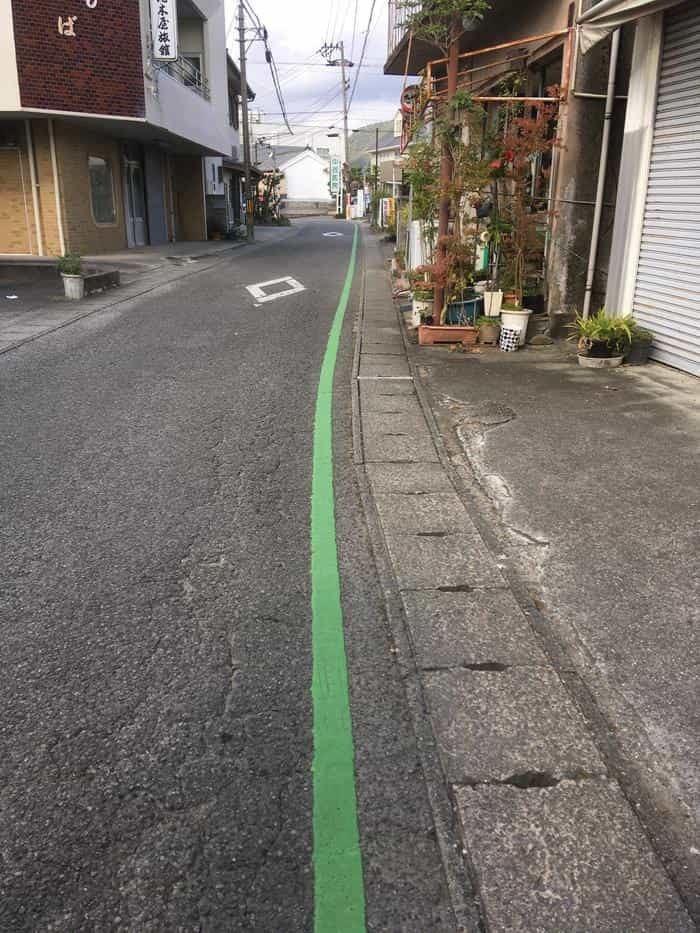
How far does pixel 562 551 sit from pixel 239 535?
163 centimetres

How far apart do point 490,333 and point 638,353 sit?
6.09 ft

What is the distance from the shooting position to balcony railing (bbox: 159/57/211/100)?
23844mm

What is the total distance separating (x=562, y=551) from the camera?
13.0ft

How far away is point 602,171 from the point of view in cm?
908

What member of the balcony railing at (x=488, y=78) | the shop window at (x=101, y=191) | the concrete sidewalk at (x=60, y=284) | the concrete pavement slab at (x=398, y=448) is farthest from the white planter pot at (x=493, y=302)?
the shop window at (x=101, y=191)

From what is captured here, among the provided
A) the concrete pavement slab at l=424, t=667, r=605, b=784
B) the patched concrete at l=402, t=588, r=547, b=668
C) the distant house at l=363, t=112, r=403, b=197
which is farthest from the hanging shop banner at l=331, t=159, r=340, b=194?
the concrete pavement slab at l=424, t=667, r=605, b=784

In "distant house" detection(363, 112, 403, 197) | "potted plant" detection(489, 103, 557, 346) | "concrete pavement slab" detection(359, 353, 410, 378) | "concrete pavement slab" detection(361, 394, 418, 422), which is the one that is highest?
"distant house" detection(363, 112, 403, 197)

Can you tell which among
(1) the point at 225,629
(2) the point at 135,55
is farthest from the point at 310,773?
(2) the point at 135,55

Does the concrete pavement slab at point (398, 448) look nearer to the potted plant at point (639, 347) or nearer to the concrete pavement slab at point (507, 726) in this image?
the concrete pavement slab at point (507, 726)

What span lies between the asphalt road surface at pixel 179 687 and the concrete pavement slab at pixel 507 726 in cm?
15

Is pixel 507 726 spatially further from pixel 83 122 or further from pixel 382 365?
pixel 83 122

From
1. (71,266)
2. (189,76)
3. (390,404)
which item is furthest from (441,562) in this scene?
(189,76)

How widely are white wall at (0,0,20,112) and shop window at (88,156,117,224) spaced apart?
4051mm

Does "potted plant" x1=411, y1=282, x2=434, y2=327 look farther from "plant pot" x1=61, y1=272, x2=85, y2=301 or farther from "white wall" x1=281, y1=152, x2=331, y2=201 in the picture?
"white wall" x1=281, y1=152, x2=331, y2=201
